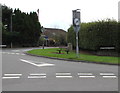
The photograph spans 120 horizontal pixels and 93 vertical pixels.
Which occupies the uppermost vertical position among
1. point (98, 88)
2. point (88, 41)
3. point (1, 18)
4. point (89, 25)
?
point (1, 18)

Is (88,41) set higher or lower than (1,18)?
lower

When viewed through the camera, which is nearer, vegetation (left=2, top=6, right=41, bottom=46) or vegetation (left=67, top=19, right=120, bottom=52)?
vegetation (left=67, top=19, right=120, bottom=52)

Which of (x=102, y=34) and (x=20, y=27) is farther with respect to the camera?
(x=20, y=27)

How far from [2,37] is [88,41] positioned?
30.2 meters

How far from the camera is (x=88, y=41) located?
90.4ft

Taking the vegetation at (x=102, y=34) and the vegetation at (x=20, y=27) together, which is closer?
the vegetation at (x=102, y=34)

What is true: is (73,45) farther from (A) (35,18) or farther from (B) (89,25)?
(A) (35,18)

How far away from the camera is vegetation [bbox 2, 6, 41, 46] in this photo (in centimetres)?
5456

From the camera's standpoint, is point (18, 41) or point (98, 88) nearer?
point (98, 88)

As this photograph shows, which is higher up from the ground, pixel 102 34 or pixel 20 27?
pixel 20 27

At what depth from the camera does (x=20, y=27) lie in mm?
55594

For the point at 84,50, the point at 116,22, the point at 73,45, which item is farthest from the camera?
the point at 73,45

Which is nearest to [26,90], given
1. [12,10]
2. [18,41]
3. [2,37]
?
[2,37]

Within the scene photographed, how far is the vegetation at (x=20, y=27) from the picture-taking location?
54.6 m
